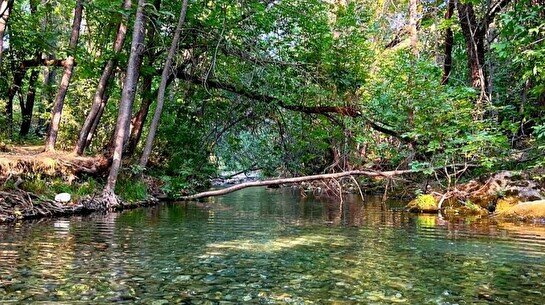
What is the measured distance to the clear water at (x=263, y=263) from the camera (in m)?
4.28

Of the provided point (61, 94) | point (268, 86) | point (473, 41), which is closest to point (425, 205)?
point (473, 41)

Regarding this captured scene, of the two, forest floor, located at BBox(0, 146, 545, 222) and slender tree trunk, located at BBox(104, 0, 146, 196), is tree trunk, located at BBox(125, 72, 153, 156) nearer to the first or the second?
forest floor, located at BBox(0, 146, 545, 222)

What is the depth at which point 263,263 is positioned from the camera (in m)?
5.75

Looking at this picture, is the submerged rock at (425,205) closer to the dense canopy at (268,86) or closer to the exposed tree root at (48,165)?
the dense canopy at (268,86)

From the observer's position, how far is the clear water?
428 centimetres

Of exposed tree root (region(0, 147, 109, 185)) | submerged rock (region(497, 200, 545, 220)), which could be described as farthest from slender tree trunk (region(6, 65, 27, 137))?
submerged rock (region(497, 200, 545, 220))

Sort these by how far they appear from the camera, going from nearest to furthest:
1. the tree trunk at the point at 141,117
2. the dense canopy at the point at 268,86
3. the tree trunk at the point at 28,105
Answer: the dense canopy at the point at 268,86
the tree trunk at the point at 141,117
the tree trunk at the point at 28,105

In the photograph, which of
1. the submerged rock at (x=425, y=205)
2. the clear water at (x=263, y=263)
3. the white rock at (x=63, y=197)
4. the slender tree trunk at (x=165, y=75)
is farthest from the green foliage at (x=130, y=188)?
the submerged rock at (x=425, y=205)

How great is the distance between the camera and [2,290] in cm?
412

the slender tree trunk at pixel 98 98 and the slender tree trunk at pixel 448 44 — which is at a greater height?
the slender tree trunk at pixel 448 44

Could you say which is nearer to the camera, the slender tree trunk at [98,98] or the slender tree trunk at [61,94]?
the slender tree trunk at [61,94]

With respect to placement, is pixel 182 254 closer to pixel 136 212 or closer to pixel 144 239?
pixel 144 239

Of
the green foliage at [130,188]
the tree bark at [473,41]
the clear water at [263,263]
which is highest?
the tree bark at [473,41]

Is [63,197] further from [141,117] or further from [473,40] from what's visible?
[473,40]
